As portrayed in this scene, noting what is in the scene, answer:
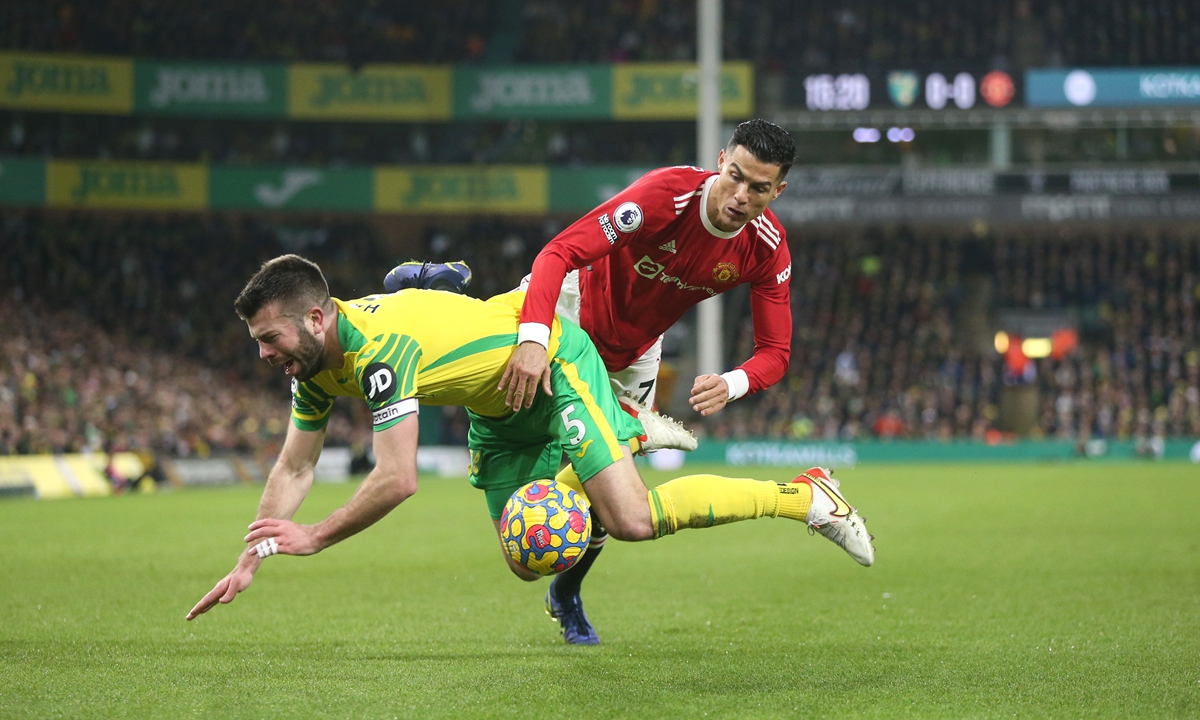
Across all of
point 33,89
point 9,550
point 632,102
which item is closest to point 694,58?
point 632,102

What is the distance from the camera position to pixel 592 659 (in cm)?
609

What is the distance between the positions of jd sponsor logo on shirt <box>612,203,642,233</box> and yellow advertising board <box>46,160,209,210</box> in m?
30.6

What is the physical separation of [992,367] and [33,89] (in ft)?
86.8

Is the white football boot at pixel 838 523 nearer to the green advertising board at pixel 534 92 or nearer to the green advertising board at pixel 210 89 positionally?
the green advertising board at pixel 534 92

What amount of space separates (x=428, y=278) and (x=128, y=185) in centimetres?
3015

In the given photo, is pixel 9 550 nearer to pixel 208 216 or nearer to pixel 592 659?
pixel 592 659

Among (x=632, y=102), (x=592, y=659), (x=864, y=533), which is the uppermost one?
(x=632, y=102)

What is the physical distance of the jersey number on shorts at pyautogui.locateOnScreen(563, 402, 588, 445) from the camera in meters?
5.71

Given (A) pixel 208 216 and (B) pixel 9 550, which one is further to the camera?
(A) pixel 208 216

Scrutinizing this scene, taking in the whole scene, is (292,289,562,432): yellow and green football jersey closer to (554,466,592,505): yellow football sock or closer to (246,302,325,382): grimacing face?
(246,302,325,382): grimacing face

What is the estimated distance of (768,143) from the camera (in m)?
6.03

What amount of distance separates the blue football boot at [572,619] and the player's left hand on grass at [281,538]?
218 cm

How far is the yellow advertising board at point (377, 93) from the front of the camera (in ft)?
117

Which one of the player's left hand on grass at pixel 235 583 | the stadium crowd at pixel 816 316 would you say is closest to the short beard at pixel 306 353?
the player's left hand on grass at pixel 235 583
